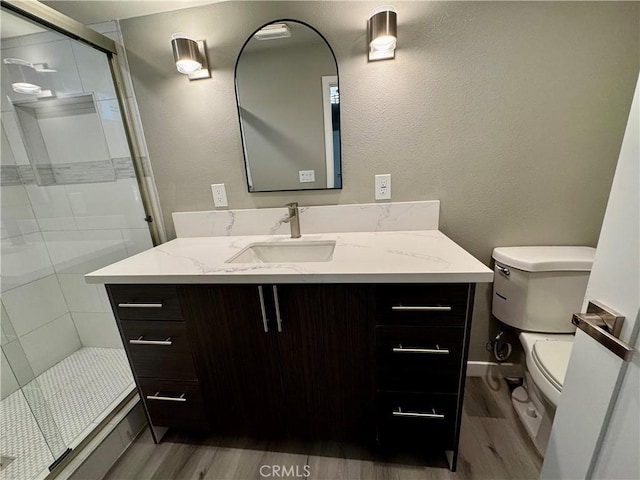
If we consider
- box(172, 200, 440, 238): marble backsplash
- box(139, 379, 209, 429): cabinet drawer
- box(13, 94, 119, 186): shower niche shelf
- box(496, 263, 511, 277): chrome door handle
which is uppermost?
box(13, 94, 119, 186): shower niche shelf

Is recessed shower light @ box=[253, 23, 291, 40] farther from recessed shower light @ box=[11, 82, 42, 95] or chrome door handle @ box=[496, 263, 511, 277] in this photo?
chrome door handle @ box=[496, 263, 511, 277]

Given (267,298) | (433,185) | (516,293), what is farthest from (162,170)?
(516,293)

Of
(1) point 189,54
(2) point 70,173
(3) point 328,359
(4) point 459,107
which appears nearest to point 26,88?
(2) point 70,173

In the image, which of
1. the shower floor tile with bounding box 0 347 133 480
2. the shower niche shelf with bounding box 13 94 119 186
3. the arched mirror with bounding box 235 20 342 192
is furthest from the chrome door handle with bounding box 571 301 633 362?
the shower niche shelf with bounding box 13 94 119 186

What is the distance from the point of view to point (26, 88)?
1.43 m

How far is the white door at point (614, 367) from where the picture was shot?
0.48m

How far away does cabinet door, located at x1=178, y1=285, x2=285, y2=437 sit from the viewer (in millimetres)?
957

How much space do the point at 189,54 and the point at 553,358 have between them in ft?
6.75

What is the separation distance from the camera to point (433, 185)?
4.24 ft

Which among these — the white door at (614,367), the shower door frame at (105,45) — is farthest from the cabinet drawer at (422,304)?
the shower door frame at (105,45)

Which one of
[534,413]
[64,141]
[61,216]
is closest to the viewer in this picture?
[534,413]

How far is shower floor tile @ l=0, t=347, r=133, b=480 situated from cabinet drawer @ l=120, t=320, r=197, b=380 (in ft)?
1.75

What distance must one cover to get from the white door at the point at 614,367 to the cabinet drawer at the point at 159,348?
48.3 inches

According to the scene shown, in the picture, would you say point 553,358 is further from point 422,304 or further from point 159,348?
point 159,348
